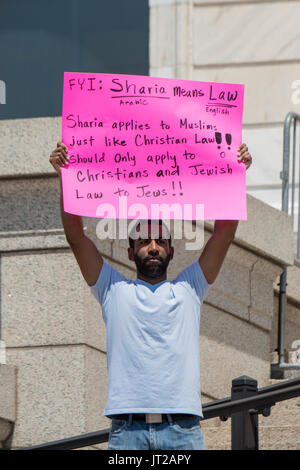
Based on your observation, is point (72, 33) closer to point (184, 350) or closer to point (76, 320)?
point (76, 320)

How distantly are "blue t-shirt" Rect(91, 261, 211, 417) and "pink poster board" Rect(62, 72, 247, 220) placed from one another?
1.42 ft

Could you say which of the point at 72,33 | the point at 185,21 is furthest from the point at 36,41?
the point at 185,21

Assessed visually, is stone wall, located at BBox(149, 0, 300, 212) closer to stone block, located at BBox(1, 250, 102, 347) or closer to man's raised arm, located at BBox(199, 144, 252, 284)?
stone block, located at BBox(1, 250, 102, 347)

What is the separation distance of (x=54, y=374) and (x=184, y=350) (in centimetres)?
247

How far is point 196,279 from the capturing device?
5.07 m

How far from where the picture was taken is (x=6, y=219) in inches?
293

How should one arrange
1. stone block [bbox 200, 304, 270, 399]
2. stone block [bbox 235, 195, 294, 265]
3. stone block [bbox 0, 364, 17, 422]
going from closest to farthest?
stone block [bbox 0, 364, 17, 422] → stone block [bbox 200, 304, 270, 399] → stone block [bbox 235, 195, 294, 265]

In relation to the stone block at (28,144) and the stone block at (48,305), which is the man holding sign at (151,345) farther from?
the stone block at (28,144)

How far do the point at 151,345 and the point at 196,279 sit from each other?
41cm

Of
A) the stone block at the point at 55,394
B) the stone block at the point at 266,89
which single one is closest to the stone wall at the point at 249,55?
the stone block at the point at 266,89

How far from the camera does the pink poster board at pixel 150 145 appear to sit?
5270 mm

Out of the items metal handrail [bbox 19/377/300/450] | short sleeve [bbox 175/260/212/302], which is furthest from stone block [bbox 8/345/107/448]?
short sleeve [bbox 175/260/212/302]

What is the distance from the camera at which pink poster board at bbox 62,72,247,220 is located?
527cm

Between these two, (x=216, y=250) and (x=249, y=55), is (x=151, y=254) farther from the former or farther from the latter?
(x=249, y=55)
